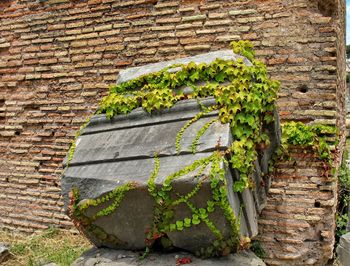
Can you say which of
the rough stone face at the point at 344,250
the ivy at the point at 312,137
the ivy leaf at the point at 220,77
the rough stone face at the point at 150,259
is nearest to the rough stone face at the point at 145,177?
the rough stone face at the point at 150,259

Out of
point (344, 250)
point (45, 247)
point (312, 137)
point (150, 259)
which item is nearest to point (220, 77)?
point (150, 259)

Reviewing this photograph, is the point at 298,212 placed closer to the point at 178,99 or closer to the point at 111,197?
the point at 178,99

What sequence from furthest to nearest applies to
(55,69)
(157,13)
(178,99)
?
(55,69) → (157,13) → (178,99)

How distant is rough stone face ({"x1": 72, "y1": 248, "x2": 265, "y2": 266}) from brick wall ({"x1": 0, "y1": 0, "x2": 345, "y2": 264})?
55.8 inches

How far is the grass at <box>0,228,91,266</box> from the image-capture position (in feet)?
14.3

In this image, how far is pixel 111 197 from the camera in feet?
8.49

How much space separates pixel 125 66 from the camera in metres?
4.85

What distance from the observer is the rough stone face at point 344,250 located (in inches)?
161

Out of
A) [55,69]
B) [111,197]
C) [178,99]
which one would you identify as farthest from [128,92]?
[55,69]

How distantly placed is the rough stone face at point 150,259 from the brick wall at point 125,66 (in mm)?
1418

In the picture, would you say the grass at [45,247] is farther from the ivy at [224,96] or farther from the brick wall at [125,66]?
the ivy at [224,96]

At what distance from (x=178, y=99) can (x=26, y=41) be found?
11.5 ft

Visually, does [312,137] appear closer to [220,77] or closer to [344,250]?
[344,250]

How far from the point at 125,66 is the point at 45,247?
248 centimetres
